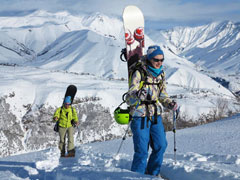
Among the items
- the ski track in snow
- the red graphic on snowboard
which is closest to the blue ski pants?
the ski track in snow

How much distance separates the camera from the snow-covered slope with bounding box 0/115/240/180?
466 centimetres

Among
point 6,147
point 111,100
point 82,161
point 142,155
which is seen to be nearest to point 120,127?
point 111,100

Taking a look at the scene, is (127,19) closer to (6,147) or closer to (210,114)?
(6,147)

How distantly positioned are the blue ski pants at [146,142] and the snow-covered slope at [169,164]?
299 millimetres

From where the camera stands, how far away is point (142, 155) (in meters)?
4.61

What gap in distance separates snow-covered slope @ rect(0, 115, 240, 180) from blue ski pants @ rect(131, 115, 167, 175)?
30 centimetres

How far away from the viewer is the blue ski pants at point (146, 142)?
4562mm

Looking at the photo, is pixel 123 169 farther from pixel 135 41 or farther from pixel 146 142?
pixel 135 41

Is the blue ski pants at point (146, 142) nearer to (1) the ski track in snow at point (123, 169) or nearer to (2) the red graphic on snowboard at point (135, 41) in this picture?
(1) the ski track in snow at point (123, 169)

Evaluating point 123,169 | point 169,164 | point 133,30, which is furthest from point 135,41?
point 123,169

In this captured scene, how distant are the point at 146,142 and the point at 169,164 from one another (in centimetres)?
132

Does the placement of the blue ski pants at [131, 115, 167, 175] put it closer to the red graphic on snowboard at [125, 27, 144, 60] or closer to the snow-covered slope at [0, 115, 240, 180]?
the snow-covered slope at [0, 115, 240, 180]

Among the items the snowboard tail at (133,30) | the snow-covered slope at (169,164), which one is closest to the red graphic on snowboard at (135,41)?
the snowboard tail at (133,30)

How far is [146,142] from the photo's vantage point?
15.2ft
